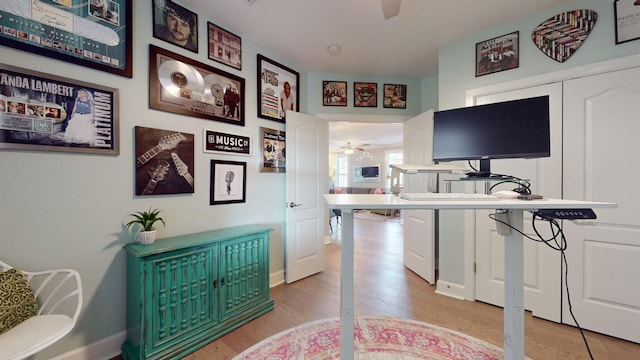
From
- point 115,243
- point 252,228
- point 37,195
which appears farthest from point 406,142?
point 37,195

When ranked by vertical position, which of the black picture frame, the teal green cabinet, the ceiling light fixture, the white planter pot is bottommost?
the teal green cabinet

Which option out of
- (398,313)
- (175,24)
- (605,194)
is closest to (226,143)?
(175,24)

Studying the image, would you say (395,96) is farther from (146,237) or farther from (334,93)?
(146,237)

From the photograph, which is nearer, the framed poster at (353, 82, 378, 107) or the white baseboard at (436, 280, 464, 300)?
the white baseboard at (436, 280, 464, 300)

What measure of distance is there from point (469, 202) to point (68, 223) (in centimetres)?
229

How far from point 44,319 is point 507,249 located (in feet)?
8.37

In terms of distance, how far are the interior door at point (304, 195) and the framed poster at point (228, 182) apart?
57cm

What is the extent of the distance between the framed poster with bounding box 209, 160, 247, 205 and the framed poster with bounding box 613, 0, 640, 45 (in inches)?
129

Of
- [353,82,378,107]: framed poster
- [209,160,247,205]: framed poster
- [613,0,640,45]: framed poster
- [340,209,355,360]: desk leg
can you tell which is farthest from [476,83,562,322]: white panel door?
[209,160,247,205]: framed poster

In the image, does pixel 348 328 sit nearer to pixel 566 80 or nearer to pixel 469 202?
pixel 469 202

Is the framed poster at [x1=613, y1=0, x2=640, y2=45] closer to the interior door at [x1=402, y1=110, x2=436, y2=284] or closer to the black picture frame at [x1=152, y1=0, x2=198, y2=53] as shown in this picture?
the interior door at [x1=402, y1=110, x2=436, y2=284]

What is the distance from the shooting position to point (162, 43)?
194 cm

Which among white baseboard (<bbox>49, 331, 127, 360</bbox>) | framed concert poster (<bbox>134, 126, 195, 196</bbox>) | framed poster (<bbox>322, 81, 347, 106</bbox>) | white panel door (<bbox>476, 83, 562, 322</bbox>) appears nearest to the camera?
white baseboard (<bbox>49, 331, 127, 360</bbox>)

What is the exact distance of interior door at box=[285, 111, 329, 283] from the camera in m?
2.93
